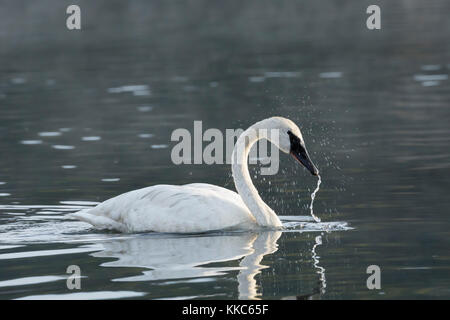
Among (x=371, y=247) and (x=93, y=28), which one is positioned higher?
(x=93, y=28)

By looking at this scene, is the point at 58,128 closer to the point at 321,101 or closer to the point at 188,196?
the point at 321,101

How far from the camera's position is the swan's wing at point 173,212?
12828 mm

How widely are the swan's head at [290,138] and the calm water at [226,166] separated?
87cm

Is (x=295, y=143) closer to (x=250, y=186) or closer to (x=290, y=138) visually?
(x=290, y=138)

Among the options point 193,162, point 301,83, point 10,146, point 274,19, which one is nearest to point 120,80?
point 301,83

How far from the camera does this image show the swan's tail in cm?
1322

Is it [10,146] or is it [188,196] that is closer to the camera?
[188,196]

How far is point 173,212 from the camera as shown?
12.9 m

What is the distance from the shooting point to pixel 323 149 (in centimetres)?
1892

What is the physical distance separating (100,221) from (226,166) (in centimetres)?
508

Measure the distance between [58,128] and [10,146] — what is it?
2.40 metres

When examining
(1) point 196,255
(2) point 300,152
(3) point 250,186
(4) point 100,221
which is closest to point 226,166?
(3) point 250,186

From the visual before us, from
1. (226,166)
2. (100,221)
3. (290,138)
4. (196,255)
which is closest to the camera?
(196,255)
